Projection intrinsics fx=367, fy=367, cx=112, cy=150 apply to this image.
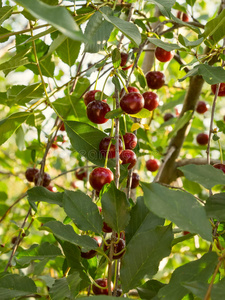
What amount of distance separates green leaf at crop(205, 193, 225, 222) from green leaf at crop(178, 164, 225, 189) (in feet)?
0.15

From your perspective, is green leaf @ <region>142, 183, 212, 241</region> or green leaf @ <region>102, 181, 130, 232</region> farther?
green leaf @ <region>102, 181, 130, 232</region>

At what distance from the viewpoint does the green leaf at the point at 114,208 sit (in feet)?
2.14

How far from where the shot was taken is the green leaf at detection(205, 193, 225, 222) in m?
0.59

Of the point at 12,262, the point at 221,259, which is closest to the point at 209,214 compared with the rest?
the point at 221,259

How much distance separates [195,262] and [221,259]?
0.05 meters

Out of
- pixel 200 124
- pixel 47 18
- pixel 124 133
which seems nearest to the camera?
pixel 47 18

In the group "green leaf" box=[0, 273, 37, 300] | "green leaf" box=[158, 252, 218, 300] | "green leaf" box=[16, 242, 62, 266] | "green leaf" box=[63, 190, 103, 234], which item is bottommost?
"green leaf" box=[0, 273, 37, 300]

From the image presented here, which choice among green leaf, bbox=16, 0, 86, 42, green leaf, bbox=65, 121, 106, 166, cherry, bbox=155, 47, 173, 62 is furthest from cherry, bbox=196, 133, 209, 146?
green leaf, bbox=16, 0, 86, 42

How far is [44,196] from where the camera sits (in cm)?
77

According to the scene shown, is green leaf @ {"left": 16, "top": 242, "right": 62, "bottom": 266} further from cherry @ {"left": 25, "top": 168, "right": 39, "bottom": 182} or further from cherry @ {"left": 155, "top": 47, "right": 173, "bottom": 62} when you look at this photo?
cherry @ {"left": 155, "top": 47, "right": 173, "bottom": 62}

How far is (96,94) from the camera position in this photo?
98 centimetres

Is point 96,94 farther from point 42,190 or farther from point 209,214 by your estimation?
point 209,214

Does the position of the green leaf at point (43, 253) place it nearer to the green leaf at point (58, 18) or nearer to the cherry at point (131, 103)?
the cherry at point (131, 103)

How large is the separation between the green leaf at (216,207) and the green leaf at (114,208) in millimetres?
145
